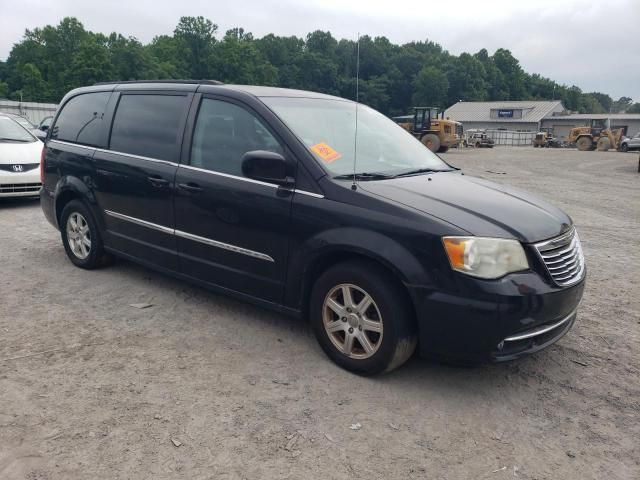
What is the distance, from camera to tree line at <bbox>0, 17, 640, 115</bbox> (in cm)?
7006

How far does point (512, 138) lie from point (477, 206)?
59.7 m

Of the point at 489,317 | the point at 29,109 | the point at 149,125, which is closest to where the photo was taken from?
the point at 489,317

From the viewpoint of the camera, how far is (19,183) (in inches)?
344

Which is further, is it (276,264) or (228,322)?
(228,322)

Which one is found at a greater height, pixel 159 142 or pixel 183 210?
pixel 159 142

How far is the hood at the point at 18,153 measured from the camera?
8684mm

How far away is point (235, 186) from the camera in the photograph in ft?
12.5

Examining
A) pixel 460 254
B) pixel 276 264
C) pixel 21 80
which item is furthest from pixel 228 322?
pixel 21 80

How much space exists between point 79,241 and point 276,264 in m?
2.78

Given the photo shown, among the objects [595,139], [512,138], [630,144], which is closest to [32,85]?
[512,138]

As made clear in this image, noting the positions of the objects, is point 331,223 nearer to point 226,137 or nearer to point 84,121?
point 226,137

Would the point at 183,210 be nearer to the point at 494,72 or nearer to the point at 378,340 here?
the point at 378,340

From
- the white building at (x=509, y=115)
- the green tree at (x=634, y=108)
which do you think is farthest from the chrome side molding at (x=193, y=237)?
the green tree at (x=634, y=108)

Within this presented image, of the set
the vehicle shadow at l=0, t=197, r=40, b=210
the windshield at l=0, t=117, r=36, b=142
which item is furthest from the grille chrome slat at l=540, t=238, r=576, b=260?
the windshield at l=0, t=117, r=36, b=142
